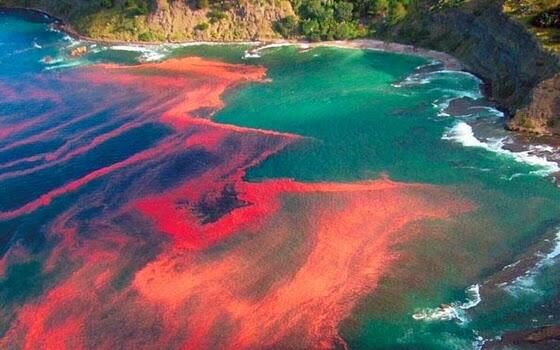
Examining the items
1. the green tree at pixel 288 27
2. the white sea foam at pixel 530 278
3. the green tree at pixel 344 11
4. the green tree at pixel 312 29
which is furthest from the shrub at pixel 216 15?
the white sea foam at pixel 530 278

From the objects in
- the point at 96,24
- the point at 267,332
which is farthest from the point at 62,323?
the point at 96,24

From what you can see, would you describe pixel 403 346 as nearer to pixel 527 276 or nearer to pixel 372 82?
pixel 527 276

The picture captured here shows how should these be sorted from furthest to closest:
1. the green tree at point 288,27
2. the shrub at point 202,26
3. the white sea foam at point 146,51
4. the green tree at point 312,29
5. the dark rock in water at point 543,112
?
the shrub at point 202,26 < the green tree at point 288,27 < the green tree at point 312,29 < the white sea foam at point 146,51 < the dark rock in water at point 543,112

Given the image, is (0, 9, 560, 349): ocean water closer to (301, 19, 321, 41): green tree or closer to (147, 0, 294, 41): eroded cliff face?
(301, 19, 321, 41): green tree

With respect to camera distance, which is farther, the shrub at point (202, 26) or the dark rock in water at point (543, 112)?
the shrub at point (202, 26)

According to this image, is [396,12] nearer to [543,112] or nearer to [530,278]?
[543,112]

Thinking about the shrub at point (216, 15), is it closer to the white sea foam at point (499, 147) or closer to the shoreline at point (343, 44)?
the shoreline at point (343, 44)

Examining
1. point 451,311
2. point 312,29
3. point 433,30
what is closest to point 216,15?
point 312,29

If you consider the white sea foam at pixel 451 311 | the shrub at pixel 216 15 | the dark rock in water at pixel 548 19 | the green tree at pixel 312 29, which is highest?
the dark rock in water at pixel 548 19
